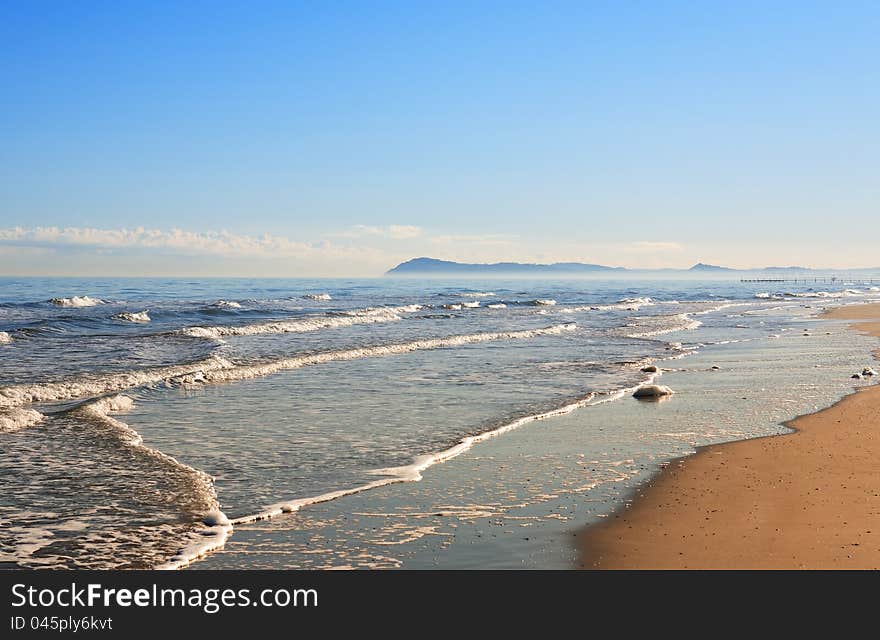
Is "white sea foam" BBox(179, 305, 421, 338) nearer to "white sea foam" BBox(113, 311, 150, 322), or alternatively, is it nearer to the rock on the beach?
"white sea foam" BBox(113, 311, 150, 322)

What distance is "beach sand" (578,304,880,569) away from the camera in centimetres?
701

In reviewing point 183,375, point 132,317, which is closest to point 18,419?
point 183,375

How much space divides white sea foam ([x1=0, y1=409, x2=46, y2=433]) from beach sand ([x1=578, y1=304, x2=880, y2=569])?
9.98 meters

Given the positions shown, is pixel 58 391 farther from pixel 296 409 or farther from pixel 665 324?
pixel 665 324

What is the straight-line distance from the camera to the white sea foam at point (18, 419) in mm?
13182

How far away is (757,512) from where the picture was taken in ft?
27.6

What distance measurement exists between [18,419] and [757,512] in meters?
11.6

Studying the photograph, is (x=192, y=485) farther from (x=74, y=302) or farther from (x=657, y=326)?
(x=74, y=302)

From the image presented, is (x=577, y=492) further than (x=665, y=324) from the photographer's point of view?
No

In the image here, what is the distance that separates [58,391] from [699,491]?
1329cm
